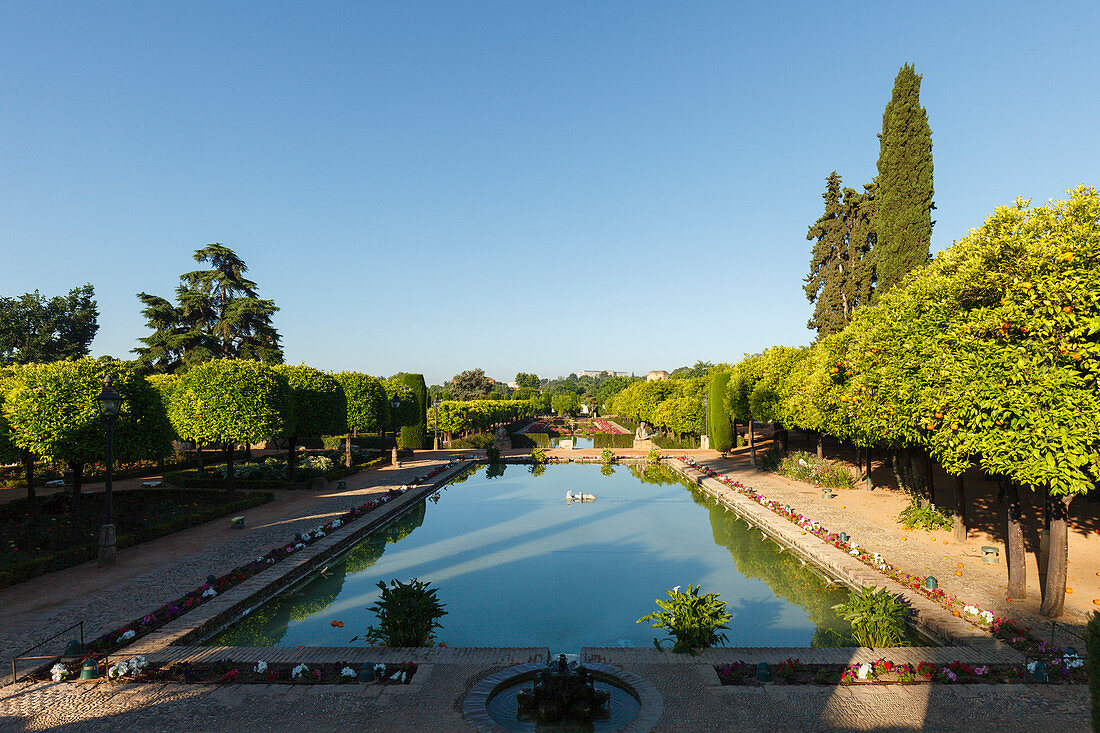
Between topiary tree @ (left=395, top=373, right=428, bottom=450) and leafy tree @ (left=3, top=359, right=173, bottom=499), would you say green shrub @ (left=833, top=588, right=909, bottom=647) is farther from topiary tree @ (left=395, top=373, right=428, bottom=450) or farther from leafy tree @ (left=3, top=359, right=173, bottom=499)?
topiary tree @ (left=395, top=373, right=428, bottom=450)

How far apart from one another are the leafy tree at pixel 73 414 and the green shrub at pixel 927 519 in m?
23.4

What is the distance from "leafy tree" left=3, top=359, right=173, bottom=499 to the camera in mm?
15547

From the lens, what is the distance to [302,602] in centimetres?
1252

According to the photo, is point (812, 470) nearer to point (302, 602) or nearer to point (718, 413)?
point (718, 413)

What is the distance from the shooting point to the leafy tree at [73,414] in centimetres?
1555

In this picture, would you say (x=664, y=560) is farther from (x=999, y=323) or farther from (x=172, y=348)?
(x=172, y=348)

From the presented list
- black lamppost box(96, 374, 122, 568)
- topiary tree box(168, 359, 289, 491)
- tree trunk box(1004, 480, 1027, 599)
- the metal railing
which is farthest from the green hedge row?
tree trunk box(1004, 480, 1027, 599)

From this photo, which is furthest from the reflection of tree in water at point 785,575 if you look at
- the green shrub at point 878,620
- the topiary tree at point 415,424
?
the topiary tree at point 415,424

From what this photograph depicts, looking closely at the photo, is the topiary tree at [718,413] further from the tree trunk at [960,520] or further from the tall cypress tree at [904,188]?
the tree trunk at [960,520]

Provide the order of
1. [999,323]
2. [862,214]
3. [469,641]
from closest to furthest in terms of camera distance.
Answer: [999,323], [469,641], [862,214]

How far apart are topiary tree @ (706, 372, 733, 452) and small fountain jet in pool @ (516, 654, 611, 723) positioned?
34020mm

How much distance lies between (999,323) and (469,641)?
1080 centimetres

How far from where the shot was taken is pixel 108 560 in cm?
1427

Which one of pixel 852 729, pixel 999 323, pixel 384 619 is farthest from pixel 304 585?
pixel 999 323
